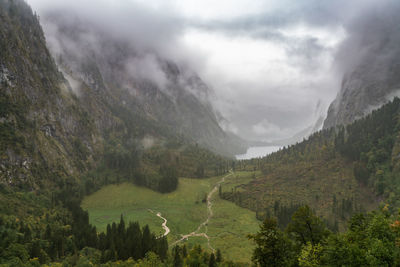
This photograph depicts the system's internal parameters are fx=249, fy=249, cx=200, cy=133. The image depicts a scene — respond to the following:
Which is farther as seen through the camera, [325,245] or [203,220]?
[203,220]

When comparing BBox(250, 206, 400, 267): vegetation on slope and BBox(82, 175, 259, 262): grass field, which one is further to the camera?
BBox(82, 175, 259, 262): grass field

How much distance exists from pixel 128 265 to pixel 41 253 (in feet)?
123

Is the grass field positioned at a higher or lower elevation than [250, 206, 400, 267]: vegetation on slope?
lower

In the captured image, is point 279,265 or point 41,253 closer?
point 279,265

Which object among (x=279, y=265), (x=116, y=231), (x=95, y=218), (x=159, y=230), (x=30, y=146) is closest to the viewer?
(x=279, y=265)

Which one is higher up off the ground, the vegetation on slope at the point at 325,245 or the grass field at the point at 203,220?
the vegetation on slope at the point at 325,245

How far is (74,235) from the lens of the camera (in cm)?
12119

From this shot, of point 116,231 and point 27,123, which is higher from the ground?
point 27,123

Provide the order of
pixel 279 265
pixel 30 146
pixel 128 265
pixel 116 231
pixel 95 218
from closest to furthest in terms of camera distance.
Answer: pixel 279 265 < pixel 128 265 < pixel 116 231 < pixel 95 218 < pixel 30 146

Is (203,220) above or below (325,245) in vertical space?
below

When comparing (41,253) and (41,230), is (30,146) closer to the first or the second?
(41,230)

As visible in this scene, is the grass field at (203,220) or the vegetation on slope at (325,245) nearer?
the vegetation on slope at (325,245)

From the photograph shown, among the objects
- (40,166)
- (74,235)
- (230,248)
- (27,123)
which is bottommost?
(230,248)

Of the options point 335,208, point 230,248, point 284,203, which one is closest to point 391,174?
point 335,208
